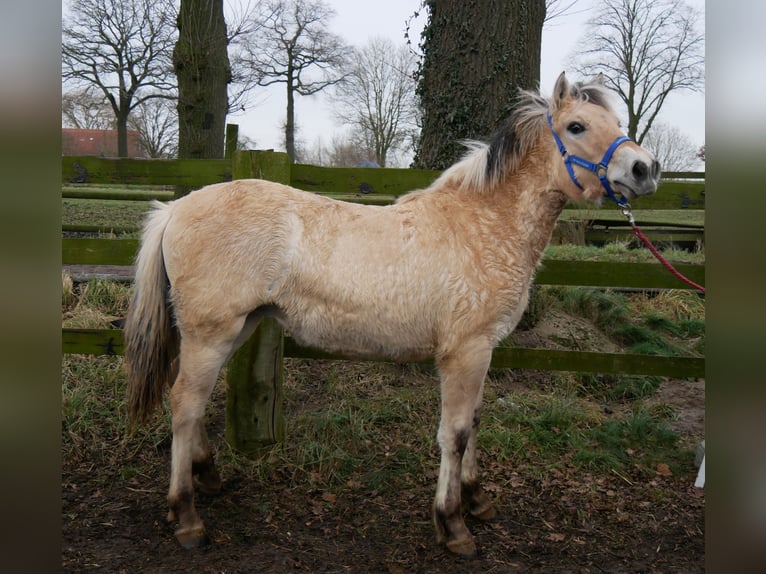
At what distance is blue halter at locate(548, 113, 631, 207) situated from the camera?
2844 mm

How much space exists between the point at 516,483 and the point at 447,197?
198cm

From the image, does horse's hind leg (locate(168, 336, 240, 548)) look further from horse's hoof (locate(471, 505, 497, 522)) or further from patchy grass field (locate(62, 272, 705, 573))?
horse's hoof (locate(471, 505, 497, 522))

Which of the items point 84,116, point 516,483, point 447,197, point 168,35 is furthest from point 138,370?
point 84,116

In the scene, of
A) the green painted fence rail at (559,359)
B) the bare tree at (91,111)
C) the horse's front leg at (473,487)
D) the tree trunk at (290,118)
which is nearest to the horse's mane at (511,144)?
the green painted fence rail at (559,359)

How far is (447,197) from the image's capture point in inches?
127

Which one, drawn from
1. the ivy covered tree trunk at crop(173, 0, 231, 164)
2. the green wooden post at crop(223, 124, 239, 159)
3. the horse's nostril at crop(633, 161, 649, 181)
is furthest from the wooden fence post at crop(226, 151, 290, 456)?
the ivy covered tree trunk at crop(173, 0, 231, 164)

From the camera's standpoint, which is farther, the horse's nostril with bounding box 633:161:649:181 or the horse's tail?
the horse's tail

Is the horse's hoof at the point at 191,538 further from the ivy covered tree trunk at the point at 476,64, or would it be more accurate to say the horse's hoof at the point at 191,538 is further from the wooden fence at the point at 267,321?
the ivy covered tree trunk at the point at 476,64

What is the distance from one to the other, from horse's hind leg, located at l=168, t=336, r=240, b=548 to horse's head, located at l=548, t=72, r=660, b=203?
82.3 inches

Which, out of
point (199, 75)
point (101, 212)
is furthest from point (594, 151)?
point (101, 212)

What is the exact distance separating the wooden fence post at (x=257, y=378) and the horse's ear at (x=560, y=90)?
1781 mm

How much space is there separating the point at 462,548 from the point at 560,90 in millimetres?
2559

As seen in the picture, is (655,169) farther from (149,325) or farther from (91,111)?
(91,111)

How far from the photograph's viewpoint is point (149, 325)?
10.5 feet
